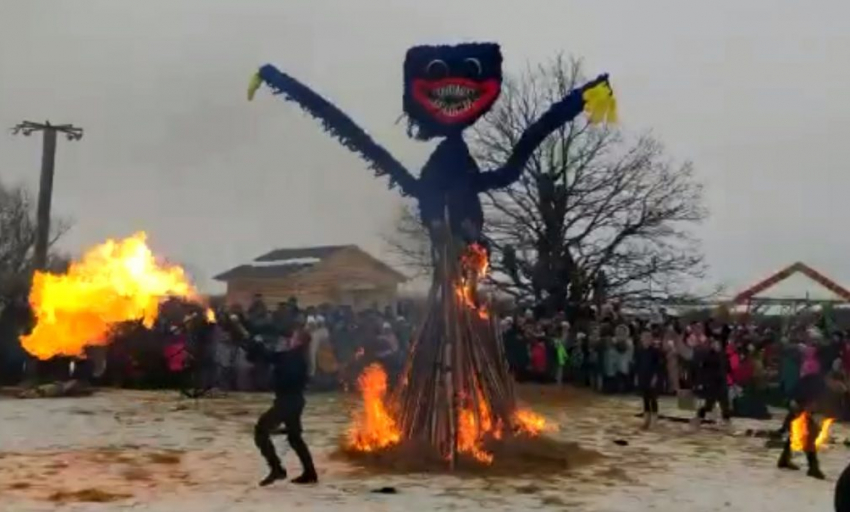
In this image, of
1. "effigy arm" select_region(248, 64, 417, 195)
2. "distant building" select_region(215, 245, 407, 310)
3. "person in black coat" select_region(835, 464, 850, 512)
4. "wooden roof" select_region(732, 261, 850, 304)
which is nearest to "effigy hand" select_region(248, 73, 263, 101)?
"effigy arm" select_region(248, 64, 417, 195)

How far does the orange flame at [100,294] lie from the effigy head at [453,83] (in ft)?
12.2

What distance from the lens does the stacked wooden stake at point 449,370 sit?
12.7m

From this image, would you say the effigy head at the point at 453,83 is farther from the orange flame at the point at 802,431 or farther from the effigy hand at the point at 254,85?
the orange flame at the point at 802,431

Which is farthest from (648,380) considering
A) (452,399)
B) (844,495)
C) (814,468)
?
(844,495)

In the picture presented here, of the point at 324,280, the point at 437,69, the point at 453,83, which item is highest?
the point at 437,69

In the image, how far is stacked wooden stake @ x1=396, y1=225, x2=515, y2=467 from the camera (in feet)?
41.7

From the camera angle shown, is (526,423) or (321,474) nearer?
(321,474)

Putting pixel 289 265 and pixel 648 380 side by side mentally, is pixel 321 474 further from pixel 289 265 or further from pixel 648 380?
pixel 289 265

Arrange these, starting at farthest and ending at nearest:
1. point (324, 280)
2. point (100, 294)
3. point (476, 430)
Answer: point (324, 280) → point (100, 294) → point (476, 430)

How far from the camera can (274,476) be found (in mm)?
11578

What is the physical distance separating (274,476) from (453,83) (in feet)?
17.5

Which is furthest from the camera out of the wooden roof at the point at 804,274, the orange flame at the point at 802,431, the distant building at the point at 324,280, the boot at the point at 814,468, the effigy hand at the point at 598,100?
the wooden roof at the point at 804,274

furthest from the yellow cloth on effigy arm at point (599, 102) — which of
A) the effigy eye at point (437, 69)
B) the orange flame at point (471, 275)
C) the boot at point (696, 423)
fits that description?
the boot at point (696, 423)

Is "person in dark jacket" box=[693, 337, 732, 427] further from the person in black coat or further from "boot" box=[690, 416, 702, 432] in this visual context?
the person in black coat
